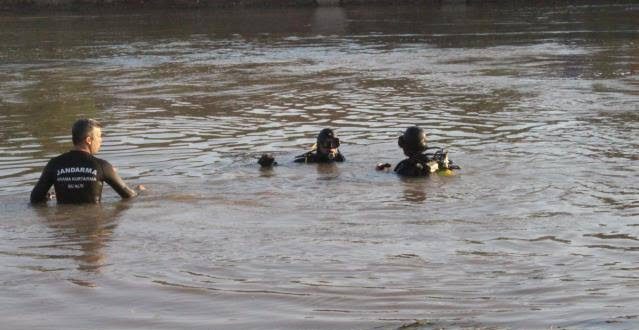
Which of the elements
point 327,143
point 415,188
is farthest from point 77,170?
point 327,143

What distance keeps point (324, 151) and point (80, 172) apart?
143 inches

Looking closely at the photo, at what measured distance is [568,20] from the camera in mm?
41156

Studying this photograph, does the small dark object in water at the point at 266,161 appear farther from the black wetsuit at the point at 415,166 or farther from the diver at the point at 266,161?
the black wetsuit at the point at 415,166

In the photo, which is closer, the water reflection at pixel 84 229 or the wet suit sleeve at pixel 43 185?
the water reflection at pixel 84 229

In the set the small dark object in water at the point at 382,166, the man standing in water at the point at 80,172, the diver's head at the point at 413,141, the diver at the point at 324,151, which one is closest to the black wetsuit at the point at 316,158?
the diver at the point at 324,151

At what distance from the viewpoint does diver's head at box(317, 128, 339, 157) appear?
14242 mm

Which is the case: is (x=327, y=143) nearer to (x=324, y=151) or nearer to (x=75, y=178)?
(x=324, y=151)

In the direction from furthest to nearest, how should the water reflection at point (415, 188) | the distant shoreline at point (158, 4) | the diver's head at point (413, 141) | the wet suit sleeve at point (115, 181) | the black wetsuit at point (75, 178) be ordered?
the distant shoreline at point (158, 4) < the diver's head at point (413, 141) < the water reflection at point (415, 188) < the wet suit sleeve at point (115, 181) < the black wetsuit at point (75, 178)

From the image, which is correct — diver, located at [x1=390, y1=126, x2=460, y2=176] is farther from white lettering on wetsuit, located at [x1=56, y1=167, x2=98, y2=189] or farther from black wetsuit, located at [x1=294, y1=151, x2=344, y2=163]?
white lettering on wetsuit, located at [x1=56, y1=167, x2=98, y2=189]

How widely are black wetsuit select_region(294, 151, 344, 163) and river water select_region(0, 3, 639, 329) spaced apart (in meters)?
0.13

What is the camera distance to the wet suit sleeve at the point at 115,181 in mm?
11586

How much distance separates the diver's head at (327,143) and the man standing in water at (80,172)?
3150mm

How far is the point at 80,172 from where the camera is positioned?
1150 cm

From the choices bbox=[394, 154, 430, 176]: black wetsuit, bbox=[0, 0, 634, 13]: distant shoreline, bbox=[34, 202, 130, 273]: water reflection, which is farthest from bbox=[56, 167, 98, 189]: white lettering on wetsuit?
bbox=[0, 0, 634, 13]: distant shoreline
